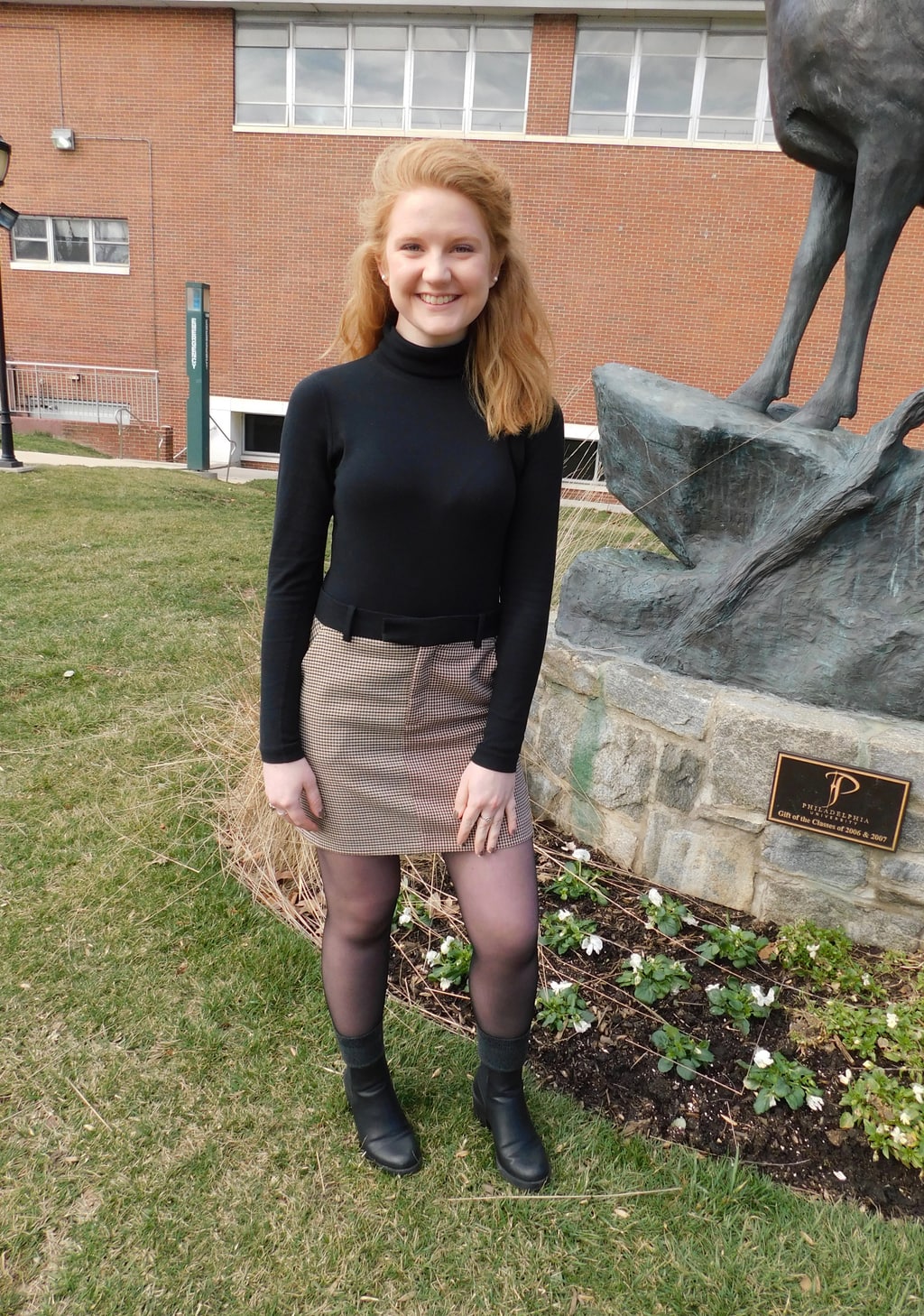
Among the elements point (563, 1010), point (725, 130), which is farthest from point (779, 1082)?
point (725, 130)

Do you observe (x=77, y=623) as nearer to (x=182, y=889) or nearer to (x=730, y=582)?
(x=182, y=889)

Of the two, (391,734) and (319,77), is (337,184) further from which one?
(391,734)

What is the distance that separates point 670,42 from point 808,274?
13.3 metres

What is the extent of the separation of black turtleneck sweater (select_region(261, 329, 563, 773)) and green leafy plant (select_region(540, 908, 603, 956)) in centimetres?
120

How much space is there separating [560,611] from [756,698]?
0.75 meters

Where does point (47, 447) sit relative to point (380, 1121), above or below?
above

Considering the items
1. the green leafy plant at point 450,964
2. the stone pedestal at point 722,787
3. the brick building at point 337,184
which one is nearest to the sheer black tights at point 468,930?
the green leafy plant at point 450,964

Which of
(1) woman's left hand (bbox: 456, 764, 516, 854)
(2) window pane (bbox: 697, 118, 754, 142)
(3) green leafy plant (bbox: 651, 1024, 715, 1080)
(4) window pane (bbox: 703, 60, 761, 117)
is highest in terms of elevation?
(4) window pane (bbox: 703, 60, 761, 117)

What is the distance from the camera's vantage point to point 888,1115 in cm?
203

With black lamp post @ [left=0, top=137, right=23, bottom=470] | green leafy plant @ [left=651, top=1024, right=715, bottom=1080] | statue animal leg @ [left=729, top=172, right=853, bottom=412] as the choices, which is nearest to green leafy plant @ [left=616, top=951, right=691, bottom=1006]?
green leafy plant @ [left=651, top=1024, right=715, bottom=1080]

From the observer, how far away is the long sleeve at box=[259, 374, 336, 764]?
4.85ft

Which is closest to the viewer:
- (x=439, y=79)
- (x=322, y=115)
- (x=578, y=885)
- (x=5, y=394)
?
(x=578, y=885)

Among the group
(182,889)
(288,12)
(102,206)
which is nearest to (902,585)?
(182,889)

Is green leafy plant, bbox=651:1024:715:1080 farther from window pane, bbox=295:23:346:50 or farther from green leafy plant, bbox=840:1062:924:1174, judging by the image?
window pane, bbox=295:23:346:50
